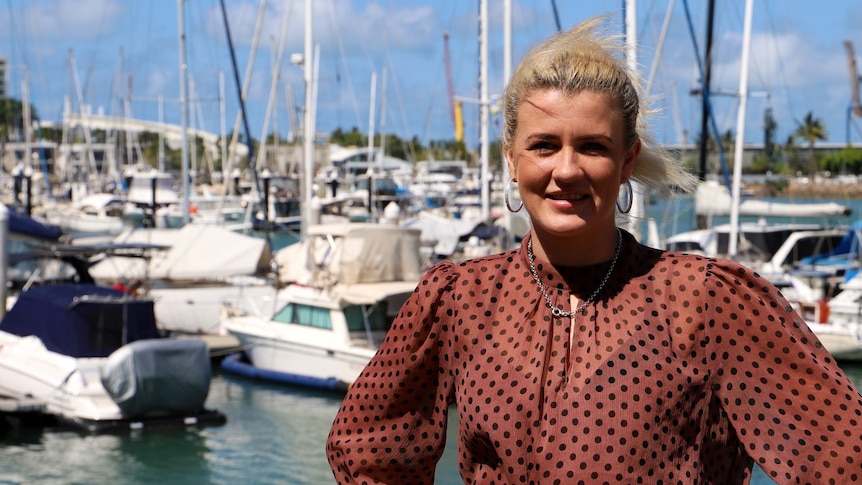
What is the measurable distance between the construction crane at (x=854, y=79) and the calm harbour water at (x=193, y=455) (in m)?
86.8

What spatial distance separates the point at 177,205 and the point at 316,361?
3833cm

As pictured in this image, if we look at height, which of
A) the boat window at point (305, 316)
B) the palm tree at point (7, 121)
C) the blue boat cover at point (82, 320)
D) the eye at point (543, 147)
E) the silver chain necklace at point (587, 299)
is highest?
the palm tree at point (7, 121)

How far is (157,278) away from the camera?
82.4 feet

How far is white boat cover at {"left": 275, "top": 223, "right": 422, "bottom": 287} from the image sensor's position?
1942cm

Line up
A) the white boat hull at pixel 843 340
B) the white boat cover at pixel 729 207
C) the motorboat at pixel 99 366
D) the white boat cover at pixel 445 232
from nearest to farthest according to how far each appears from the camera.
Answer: the motorboat at pixel 99 366, the white boat hull at pixel 843 340, the white boat cover at pixel 445 232, the white boat cover at pixel 729 207

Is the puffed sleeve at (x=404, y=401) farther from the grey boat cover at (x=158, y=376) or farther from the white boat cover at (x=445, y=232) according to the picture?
the white boat cover at (x=445, y=232)

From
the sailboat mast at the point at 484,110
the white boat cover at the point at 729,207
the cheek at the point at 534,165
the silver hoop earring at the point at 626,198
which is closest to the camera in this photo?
the cheek at the point at 534,165

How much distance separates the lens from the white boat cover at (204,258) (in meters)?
25.1

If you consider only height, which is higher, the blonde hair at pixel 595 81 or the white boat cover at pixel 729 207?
the blonde hair at pixel 595 81

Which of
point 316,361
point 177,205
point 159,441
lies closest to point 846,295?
point 316,361

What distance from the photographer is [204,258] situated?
83.1 ft

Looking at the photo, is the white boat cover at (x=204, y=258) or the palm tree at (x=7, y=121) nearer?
the white boat cover at (x=204, y=258)

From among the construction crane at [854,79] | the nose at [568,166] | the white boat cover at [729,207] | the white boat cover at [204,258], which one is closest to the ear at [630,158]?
the nose at [568,166]

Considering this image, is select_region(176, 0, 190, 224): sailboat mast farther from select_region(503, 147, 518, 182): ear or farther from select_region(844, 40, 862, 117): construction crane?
select_region(844, 40, 862, 117): construction crane
